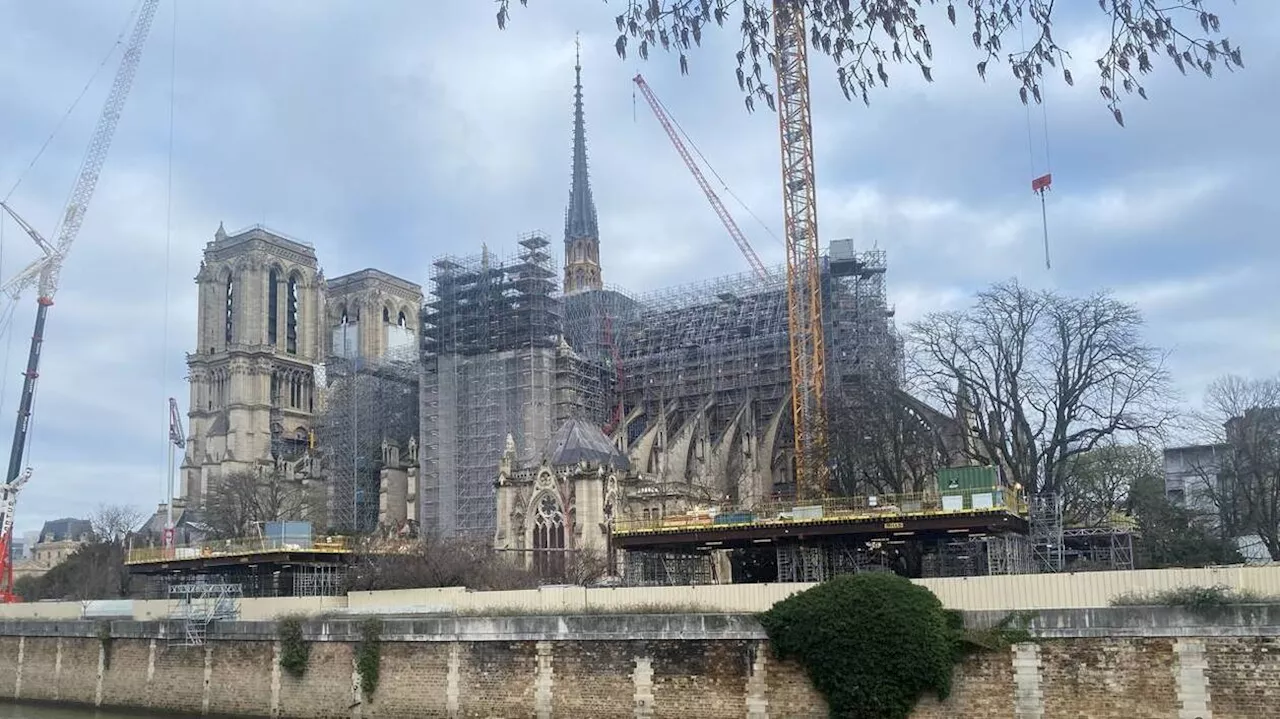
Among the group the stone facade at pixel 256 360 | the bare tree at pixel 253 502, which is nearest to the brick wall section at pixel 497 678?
the bare tree at pixel 253 502

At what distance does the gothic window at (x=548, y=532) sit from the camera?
180ft

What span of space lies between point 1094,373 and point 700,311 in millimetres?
37929

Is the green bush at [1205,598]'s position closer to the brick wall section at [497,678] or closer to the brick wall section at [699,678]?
the brick wall section at [699,678]

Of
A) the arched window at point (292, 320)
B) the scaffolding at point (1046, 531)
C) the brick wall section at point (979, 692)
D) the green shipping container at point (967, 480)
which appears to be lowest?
the brick wall section at point (979, 692)

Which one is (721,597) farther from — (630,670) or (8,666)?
(8,666)

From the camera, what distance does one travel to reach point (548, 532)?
5688 cm

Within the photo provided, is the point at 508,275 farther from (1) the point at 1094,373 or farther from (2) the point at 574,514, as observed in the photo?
(1) the point at 1094,373

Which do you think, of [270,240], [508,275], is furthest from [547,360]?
[270,240]

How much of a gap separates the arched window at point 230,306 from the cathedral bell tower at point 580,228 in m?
28.2

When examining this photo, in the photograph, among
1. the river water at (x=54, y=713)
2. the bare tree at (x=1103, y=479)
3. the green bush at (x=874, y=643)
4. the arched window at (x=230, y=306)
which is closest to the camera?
the green bush at (x=874, y=643)

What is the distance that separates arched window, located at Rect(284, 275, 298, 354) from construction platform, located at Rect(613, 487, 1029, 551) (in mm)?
67058

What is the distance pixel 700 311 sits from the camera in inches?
3086

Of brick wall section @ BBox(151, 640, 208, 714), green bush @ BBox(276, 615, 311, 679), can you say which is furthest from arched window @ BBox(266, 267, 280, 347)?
green bush @ BBox(276, 615, 311, 679)

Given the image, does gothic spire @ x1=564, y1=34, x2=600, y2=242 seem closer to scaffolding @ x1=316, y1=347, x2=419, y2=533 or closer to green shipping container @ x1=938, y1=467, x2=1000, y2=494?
scaffolding @ x1=316, y1=347, x2=419, y2=533
